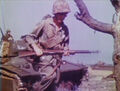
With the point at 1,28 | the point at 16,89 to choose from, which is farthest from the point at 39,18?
the point at 16,89

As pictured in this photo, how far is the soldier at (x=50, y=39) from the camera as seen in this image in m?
2.60

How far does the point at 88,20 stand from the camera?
2621mm

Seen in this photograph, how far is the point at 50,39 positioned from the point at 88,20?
287 mm

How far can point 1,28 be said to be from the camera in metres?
2.63

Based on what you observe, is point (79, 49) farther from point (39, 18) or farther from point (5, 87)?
point (5, 87)

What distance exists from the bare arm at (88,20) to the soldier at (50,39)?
9 cm

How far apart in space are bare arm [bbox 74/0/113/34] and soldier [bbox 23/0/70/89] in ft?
0.30

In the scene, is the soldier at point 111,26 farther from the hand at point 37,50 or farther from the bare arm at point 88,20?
the hand at point 37,50

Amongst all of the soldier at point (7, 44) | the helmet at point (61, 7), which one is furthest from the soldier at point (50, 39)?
the soldier at point (7, 44)

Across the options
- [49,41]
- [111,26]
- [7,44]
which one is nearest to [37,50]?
[49,41]

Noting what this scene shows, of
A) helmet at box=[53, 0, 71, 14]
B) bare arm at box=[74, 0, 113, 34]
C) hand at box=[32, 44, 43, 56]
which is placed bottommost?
hand at box=[32, 44, 43, 56]

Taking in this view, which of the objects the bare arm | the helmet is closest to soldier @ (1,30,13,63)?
the helmet

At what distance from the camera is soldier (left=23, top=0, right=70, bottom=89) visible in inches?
102

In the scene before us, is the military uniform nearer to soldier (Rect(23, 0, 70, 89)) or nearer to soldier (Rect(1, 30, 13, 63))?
soldier (Rect(23, 0, 70, 89))
